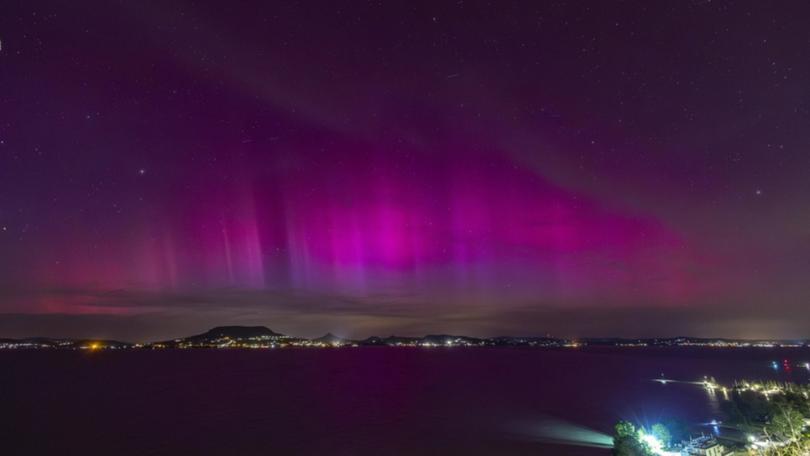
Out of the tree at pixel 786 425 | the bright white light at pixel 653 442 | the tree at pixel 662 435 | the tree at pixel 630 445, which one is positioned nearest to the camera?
→ the tree at pixel 630 445

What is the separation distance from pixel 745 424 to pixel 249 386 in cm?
6806

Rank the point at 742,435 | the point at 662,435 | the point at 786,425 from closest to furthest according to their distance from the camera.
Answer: the point at 786,425
the point at 662,435
the point at 742,435

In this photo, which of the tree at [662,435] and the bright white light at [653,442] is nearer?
the bright white light at [653,442]

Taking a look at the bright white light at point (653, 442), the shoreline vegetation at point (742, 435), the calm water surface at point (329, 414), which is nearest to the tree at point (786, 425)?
the shoreline vegetation at point (742, 435)

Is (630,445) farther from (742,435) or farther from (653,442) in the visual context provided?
(742,435)

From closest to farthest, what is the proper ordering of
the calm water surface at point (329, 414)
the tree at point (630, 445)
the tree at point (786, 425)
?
the tree at point (630, 445), the tree at point (786, 425), the calm water surface at point (329, 414)

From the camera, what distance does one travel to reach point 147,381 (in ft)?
288

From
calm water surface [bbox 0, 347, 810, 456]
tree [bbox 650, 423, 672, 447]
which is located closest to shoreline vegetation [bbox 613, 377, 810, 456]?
tree [bbox 650, 423, 672, 447]

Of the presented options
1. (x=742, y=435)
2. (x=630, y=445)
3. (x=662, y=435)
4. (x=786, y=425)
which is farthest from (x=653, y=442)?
(x=742, y=435)

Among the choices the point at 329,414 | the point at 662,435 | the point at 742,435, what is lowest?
the point at 329,414

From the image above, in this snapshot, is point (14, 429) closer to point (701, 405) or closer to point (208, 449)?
point (208, 449)

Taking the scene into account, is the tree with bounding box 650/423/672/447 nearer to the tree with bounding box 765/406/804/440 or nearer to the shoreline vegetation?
the shoreline vegetation

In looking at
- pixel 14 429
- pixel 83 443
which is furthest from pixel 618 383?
pixel 14 429

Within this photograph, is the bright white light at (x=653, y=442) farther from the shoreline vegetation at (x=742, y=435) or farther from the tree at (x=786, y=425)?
the tree at (x=786, y=425)
